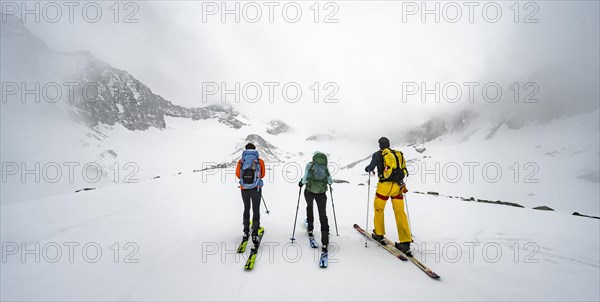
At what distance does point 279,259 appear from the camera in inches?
221

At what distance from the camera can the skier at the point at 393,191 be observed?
6125 mm

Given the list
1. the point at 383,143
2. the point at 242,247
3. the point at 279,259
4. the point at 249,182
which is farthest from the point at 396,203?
the point at 242,247

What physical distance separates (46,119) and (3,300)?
12824 cm

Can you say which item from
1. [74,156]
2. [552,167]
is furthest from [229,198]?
[74,156]

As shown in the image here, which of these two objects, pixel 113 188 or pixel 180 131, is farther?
pixel 180 131

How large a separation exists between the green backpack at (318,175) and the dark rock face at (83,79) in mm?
144575

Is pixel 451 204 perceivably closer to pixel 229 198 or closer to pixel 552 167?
pixel 229 198

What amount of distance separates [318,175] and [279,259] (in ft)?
7.90

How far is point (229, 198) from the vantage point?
43.2ft

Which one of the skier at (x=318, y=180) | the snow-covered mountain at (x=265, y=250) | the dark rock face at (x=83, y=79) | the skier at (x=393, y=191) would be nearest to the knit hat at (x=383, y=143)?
the skier at (x=393, y=191)

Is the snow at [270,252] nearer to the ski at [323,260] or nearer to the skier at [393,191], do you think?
the ski at [323,260]

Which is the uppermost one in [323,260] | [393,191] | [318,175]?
[318,175]

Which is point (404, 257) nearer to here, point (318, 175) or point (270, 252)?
point (318, 175)

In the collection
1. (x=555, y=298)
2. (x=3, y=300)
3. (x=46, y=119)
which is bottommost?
(x=3, y=300)
